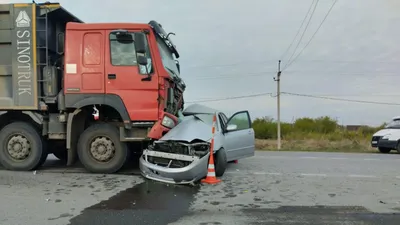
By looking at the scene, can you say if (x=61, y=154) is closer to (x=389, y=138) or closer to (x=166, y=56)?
(x=166, y=56)

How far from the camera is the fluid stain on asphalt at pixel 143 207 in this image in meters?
5.14

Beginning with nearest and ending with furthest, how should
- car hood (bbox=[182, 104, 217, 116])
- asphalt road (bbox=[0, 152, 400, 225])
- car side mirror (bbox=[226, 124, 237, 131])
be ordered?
asphalt road (bbox=[0, 152, 400, 225])
car side mirror (bbox=[226, 124, 237, 131])
car hood (bbox=[182, 104, 217, 116])

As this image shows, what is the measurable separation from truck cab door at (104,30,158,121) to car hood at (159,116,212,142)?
1.66 feet

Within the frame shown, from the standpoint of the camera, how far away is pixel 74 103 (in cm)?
811

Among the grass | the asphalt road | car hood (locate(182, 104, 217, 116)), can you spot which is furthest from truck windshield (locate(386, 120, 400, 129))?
car hood (locate(182, 104, 217, 116))

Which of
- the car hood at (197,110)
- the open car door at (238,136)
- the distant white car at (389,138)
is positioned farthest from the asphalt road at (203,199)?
the distant white car at (389,138)

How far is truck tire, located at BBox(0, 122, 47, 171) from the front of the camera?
28.0ft

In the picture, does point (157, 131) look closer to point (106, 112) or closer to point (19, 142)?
point (106, 112)

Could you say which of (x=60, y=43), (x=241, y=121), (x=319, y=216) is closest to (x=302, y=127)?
(x=241, y=121)

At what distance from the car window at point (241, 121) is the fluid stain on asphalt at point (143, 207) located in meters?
2.43

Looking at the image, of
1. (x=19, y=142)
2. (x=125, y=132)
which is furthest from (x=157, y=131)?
(x=19, y=142)

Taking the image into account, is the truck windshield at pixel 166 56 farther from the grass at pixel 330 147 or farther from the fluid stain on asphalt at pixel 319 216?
the grass at pixel 330 147

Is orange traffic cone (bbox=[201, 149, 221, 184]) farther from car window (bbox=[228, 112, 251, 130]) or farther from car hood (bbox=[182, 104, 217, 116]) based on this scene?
car hood (bbox=[182, 104, 217, 116])

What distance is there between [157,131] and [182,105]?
2.21 meters
